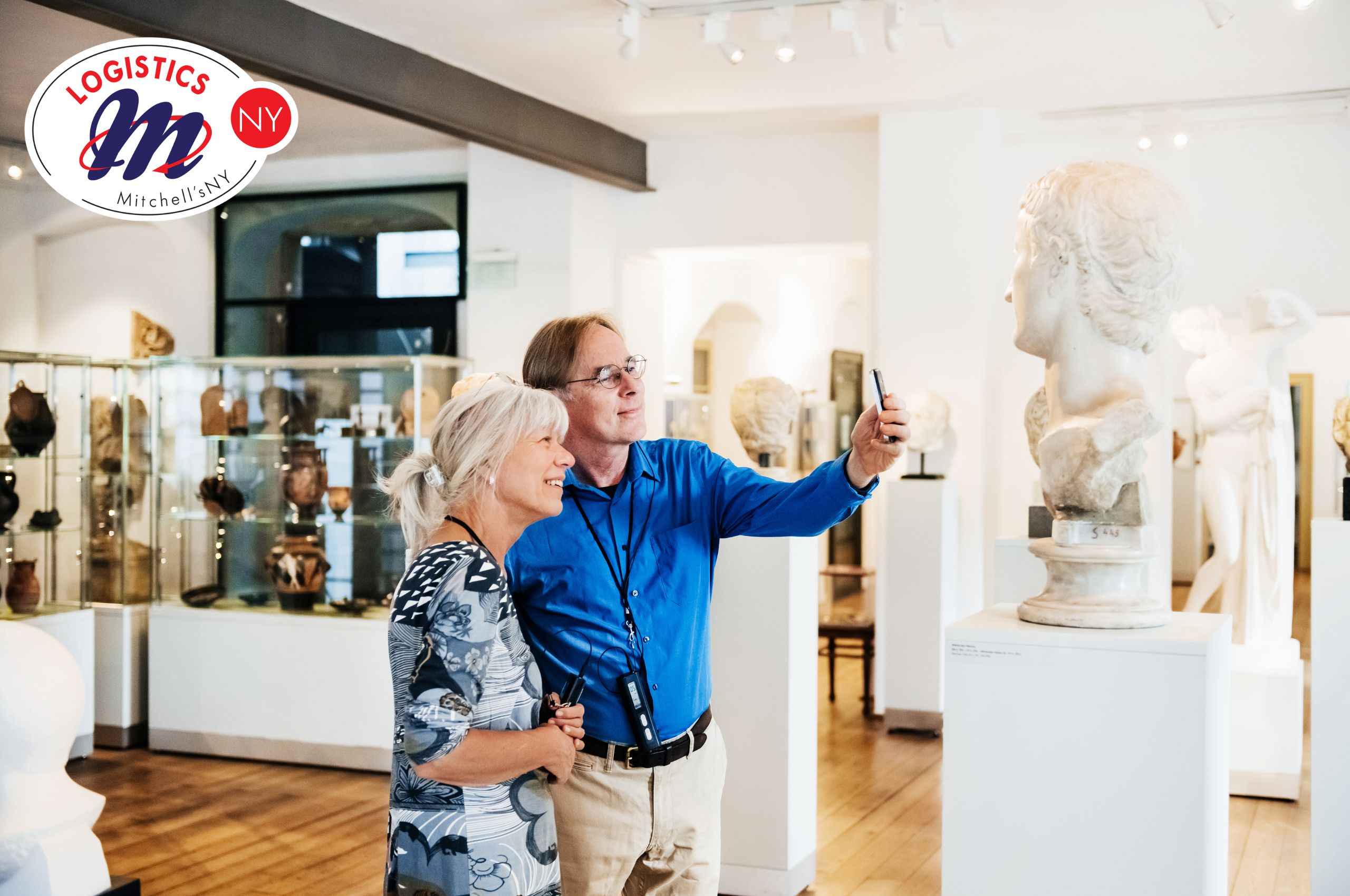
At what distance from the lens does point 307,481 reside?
6223 millimetres

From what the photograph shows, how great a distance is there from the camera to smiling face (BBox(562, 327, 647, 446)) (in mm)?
2371

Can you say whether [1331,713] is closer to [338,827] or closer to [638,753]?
[638,753]

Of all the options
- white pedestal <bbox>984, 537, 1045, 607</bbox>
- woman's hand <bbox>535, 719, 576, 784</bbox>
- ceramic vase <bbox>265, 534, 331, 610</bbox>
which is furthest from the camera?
ceramic vase <bbox>265, 534, 331, 610</bbox>

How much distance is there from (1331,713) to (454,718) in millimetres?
2722

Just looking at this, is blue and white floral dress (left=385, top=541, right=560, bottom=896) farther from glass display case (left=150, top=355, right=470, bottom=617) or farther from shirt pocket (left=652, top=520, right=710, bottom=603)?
glass display case (left=150, top=355, right=470, bottom=617)

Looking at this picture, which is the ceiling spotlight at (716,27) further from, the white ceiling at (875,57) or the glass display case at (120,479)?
the glass display case at (120,479)

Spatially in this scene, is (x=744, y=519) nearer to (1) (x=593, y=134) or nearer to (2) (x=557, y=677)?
(2) (x=557, y=677)

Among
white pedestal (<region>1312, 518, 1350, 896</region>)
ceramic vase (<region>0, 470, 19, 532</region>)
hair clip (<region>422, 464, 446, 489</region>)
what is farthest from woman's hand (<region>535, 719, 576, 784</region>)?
ceramic vase (<region>0, 470, 19, 532</region>)

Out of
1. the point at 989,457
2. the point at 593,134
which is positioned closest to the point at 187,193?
the point at 593,134

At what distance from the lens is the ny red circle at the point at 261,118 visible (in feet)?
14.0

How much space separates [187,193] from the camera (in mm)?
3916

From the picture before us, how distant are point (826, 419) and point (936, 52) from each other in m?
5.33

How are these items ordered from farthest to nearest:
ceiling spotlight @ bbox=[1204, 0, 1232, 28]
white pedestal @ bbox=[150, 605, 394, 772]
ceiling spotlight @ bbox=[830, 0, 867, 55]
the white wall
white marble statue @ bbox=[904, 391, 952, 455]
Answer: the white wall → white marble statue @ bbox=[904, 391, 952, 455] → white pedestal @ bbox=[150, 605, 394, 772] → ceiling spotlight @ bbox=[830, 0, 867, 55] → ceiling spotlight @ bbox=[1204, 0, 1232, 28]

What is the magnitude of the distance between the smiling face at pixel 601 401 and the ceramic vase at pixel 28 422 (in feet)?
14.5
